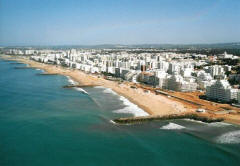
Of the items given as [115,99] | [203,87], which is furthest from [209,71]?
[115,99]

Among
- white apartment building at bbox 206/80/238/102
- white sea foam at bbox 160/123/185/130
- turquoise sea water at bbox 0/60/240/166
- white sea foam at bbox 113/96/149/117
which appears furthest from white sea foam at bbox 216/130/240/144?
white apartment building at bbox 206/80/238/102

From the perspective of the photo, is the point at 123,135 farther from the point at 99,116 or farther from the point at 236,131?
the point at 236,131

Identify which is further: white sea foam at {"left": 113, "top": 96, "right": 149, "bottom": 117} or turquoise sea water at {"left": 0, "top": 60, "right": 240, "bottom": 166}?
white sea foam at {"left": 113, "top": 96, "right": 149, "bottom": 117}

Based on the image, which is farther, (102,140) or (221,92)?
(221,92)

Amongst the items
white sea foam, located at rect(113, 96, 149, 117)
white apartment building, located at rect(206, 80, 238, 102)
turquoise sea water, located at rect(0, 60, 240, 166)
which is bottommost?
turquoise sea water, located at rect(0, 60, 240, 166)

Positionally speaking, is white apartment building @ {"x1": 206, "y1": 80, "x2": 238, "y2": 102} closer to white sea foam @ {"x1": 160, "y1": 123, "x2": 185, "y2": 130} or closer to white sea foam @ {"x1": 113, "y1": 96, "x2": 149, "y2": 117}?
white sea foam @ {"x1": 113, "y1": 96, "x2": 149, "y2": 117}

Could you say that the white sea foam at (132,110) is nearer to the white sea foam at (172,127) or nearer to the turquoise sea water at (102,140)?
the turquoise sea water at (102,140)

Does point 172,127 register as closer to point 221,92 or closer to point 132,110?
point 132,110

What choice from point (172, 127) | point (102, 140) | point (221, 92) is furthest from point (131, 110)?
point (221, 92)
